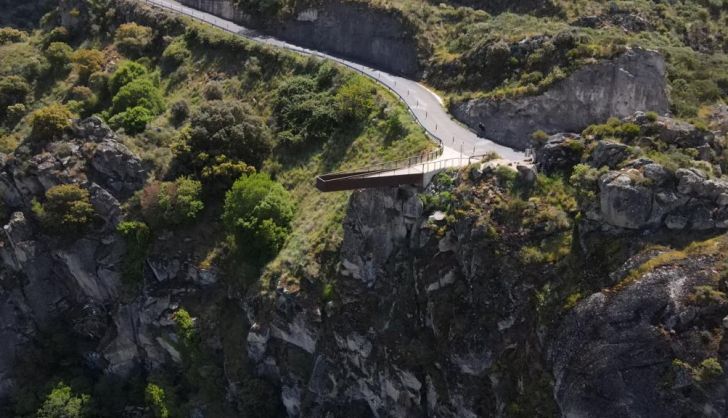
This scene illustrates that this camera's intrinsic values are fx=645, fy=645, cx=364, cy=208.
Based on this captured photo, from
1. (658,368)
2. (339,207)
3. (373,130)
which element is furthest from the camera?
(373,130)

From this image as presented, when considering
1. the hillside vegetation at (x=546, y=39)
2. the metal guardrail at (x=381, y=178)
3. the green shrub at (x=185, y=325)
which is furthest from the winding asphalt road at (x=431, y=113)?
the green shrub at (x=185, y=325)

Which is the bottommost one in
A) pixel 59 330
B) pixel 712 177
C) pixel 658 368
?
pixel 59 330

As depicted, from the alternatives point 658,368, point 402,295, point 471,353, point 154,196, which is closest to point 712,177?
point 658,368

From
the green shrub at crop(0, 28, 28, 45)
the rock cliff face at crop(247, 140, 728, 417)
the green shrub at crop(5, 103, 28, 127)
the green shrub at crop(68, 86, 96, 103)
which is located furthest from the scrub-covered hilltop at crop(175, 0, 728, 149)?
the green shrub at crop(0, 28, 28, 45)

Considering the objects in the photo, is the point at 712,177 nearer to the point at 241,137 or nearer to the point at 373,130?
the point at 373,130

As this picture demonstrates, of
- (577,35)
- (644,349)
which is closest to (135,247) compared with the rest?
(644,349)

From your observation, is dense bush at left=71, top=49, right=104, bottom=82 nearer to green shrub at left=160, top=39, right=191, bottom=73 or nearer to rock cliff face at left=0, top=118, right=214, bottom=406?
green shrub at left=160, top=39, right=191, bottom=73
